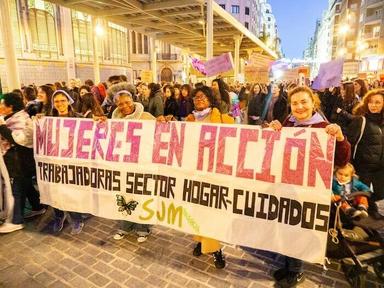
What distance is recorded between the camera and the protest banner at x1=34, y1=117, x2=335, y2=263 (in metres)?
2.86

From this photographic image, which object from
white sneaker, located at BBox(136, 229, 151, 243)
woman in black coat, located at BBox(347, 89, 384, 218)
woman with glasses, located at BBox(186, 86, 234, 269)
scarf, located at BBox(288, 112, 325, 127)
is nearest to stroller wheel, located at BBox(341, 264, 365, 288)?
woman in black coat, located at BBox(347, 89, 384, 218)

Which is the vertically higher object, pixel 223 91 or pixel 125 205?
pixel 223 91

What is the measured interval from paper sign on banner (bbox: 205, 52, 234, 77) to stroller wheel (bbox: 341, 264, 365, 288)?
5.79m

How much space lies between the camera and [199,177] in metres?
3.31

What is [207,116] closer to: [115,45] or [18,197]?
[18,197]

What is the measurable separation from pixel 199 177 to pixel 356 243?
170 cm

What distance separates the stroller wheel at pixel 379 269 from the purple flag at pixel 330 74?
10.3 feet

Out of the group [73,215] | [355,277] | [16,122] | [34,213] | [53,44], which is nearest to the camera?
[355,277]

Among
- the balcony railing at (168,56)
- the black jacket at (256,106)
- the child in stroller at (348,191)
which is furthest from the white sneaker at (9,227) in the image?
the balcony railing at (168,56)

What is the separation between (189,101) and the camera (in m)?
8.24

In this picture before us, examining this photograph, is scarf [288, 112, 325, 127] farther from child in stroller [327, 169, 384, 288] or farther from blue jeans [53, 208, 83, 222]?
blue jeans [53, 208, 83, 222]

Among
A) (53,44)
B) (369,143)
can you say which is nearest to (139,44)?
(53,44)

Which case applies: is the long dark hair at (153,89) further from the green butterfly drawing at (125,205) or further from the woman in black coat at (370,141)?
the woman in black coat at (370,141)

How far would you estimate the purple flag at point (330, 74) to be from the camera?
5238 mm
